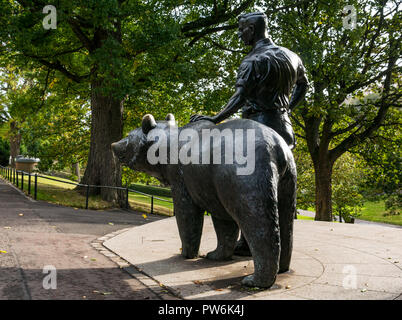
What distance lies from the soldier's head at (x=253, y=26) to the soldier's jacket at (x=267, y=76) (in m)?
0.11

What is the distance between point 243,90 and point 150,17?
8.63 m

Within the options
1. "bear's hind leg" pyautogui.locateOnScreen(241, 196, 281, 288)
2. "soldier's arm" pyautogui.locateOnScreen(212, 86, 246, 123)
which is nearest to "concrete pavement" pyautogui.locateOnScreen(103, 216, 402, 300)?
"bear's hind leg" pyautogui.locateOnScreen(241, 196, 281, 288)

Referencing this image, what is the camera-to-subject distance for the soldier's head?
5168 millimetres

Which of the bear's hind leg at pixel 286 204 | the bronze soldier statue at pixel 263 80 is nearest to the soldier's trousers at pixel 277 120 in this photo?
the bronze soldier statue at pixel 263 80

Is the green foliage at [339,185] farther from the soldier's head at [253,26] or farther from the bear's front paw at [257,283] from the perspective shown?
the bear's front paw at [257,283]

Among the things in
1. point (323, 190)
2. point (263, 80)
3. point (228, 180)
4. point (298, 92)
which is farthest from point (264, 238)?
point (323, 190)

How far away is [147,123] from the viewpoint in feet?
18.0

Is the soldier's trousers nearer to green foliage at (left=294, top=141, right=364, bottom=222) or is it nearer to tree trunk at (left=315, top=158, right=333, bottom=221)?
tree trunk at (left=315, top=158, right=333, bottom=221)

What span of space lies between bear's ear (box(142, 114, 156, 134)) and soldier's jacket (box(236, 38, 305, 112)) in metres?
1.32

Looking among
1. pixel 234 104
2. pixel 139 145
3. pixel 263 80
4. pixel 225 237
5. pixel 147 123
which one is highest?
pixel 263 80

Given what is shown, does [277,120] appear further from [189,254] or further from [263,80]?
[189,254]

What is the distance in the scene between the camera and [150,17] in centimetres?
1235

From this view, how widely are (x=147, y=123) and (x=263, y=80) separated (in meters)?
1.72
